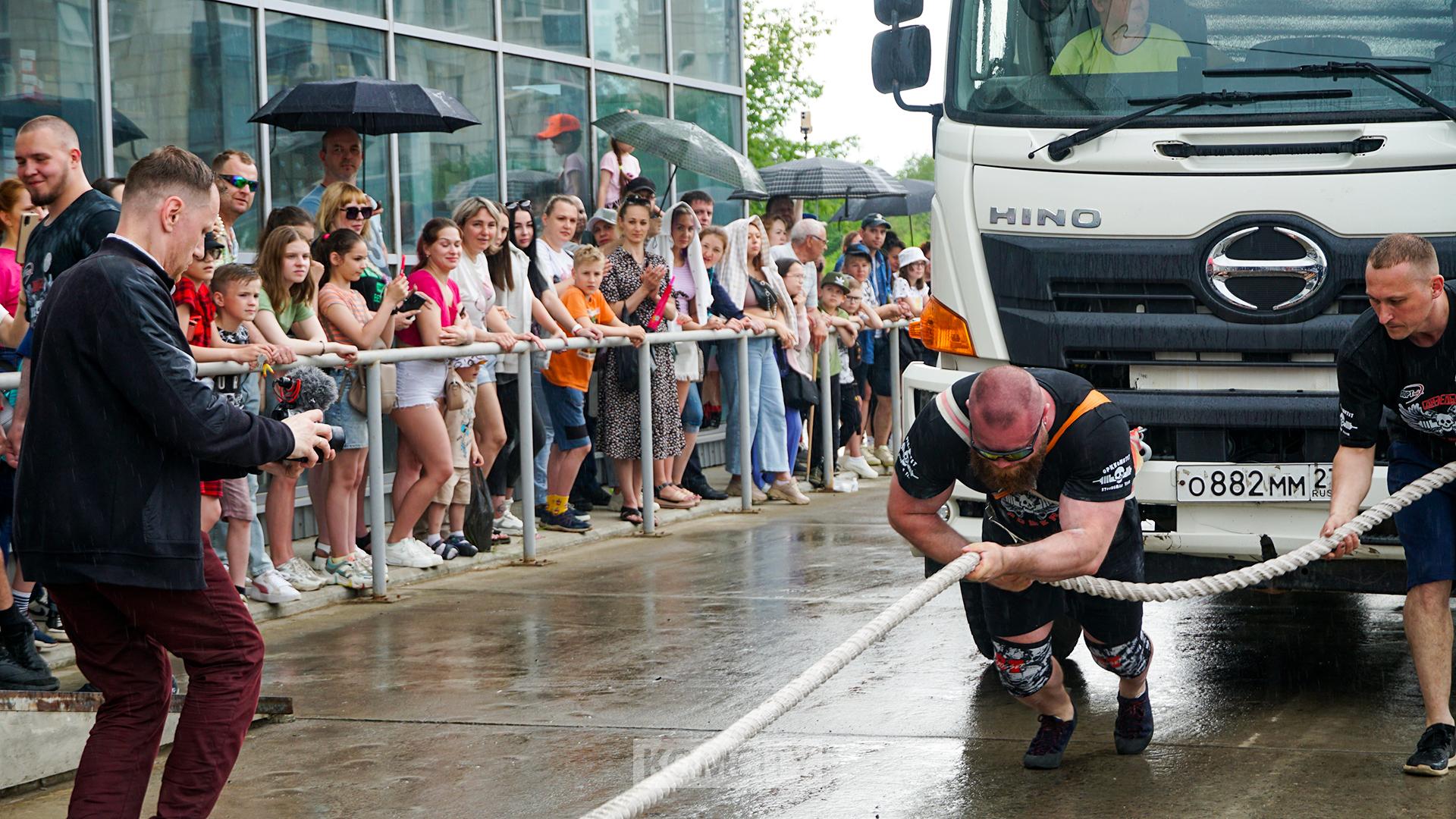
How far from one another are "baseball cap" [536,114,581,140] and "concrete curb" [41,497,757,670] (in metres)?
3.09

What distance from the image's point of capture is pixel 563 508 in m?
10.6

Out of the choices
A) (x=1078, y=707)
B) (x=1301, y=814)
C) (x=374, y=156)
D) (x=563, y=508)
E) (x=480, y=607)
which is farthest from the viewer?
(x=374, y=156)

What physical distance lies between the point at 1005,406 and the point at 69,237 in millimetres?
3089

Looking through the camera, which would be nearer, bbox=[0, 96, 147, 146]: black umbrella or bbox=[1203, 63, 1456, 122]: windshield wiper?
bbox=[1203, 63, 1456, 122]: windshield wiper

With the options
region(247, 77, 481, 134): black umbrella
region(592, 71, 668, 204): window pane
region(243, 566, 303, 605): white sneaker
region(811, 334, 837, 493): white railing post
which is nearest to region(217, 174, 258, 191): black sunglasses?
region(247, 77, 481, 134): black umbrella

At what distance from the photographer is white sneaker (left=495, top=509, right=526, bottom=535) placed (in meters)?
10.2

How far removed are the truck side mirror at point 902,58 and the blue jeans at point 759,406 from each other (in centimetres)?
456

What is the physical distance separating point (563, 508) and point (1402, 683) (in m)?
5.47

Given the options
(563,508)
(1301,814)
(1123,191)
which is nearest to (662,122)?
(563,508)

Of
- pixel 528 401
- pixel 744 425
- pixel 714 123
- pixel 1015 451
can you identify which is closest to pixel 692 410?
pixel 744 425

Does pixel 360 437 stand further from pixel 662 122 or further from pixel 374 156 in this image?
pixel 662 122

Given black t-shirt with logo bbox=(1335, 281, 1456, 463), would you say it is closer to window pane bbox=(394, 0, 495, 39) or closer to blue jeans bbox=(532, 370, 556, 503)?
blue jeans bbox=(532, 370, 556, 503)

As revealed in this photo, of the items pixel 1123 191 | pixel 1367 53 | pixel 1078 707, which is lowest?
pixel 1078 707

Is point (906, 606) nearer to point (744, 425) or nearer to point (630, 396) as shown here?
point (630, 396)
